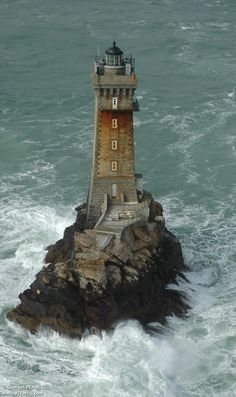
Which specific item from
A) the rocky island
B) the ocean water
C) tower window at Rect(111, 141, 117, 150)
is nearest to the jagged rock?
the rocky island

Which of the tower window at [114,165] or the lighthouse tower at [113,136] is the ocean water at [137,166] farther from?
the tower window at [114,165]

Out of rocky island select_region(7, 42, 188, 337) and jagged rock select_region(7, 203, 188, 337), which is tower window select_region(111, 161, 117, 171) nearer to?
rocky island select_region(7, 42, 188, 337)

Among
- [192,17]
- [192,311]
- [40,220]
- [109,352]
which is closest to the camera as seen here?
[109,352]

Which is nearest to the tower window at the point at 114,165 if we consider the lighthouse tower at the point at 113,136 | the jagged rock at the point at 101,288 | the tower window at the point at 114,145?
the lighthouse tower at the point at 113,136

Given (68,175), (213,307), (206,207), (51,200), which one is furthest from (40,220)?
(213,307)

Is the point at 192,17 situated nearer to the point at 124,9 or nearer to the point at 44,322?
the point at 124,9

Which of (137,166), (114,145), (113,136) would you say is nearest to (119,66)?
(113,136)

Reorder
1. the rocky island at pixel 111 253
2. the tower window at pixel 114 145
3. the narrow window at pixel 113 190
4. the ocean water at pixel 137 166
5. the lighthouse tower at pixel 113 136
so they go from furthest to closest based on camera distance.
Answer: the narrow window at pixel 113 190 → the tower window at pixel 114 145 → the lighthouse tower at pixel 113 136 → the rocky island at pixel 111 253 → the ocean water at pixel 137 166
